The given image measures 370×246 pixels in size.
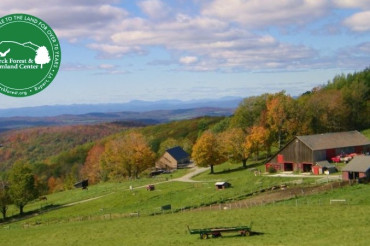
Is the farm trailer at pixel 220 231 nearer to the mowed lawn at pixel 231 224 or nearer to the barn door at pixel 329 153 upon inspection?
the mowed lawn at pixel 231 224

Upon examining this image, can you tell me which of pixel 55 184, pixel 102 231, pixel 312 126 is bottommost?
pixel 55 184

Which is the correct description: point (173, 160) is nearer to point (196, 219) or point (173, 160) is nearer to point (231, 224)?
point (196, 219)

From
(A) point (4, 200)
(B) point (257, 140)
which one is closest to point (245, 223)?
(B) point (257, 140)

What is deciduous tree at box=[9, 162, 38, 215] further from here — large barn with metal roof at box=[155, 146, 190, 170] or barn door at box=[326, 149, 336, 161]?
barn door at box=[326, 149, 336, 161]

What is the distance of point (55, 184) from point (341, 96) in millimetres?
100736

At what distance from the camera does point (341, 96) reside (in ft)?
369

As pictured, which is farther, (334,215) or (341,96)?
(341,96)

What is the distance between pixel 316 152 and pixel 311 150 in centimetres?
98

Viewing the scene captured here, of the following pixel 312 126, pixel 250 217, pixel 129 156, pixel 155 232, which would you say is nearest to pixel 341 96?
pixel 312 126

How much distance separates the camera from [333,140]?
82.8 metres

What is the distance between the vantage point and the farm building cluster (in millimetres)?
78125

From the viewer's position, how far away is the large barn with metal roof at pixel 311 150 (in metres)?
78.6

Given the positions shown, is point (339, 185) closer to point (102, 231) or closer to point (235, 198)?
point (235, 198)

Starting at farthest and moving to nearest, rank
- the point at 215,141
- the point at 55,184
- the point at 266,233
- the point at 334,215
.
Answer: the point at 55,184 < the point at 215,141 < the point at 334,215 < the point at 266,233
